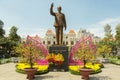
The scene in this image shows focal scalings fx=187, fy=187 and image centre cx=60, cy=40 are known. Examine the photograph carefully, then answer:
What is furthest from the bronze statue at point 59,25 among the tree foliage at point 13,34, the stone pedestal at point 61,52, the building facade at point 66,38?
the building facade at point 66,38

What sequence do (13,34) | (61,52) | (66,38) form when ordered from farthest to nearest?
(66,38) < (13,34) < (61,52)

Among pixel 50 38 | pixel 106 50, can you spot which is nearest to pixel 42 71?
pixel 106 50

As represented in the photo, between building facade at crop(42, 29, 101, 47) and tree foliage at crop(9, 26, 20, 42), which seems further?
building facade at crop(42, 29, 101, 47)

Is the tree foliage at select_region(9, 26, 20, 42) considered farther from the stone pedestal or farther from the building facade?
the stone pedestal

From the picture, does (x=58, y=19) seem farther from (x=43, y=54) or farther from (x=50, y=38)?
(x=50, y=38)

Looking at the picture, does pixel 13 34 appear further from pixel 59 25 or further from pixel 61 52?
pixel 61 52

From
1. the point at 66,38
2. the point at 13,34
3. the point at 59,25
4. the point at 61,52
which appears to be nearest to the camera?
the point at 61,52

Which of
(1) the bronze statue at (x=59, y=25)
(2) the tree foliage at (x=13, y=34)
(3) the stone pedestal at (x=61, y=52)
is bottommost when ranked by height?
(3) the stone pedestal at (x=61, y=52)

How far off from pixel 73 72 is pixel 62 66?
5.16ft

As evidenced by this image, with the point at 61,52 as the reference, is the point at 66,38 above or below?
above

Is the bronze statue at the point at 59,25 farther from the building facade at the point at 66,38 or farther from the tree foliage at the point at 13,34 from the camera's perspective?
the building facade at the point at 66,38

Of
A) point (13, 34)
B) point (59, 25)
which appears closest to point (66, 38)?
point (13, 34)

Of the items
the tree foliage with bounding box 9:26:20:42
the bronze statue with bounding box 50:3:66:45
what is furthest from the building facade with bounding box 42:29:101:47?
the bronze statue with bounding box 50:3:66:45

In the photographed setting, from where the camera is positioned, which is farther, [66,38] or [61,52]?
[66,38]
